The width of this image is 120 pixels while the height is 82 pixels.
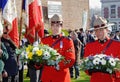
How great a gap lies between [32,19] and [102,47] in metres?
3.51

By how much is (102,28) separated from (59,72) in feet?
3.25

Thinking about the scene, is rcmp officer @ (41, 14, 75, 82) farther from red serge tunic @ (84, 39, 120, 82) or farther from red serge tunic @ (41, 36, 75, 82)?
red serge tunic @ (84, 39, 120, 82)

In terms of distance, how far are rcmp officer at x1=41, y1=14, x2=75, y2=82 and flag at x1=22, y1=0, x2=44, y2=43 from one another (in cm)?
275

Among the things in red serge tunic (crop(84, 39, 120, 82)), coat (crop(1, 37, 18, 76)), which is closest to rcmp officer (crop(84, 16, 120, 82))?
red serge tunic (crop(84, 39, 120, 82))

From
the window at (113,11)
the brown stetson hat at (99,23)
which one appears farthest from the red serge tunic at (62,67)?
the window at (113,11)

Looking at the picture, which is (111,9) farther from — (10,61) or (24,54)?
(24,54)

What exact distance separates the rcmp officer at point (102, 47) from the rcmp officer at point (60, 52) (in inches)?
11.3

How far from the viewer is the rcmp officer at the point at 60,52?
6.13 metres

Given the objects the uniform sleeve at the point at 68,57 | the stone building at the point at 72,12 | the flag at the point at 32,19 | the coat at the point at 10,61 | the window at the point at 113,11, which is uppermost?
the flag at the point at 32,19

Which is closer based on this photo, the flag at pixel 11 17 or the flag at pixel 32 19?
the flag at pixel 11 17

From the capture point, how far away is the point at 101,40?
595 centimetres

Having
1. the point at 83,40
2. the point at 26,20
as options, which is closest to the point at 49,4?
the point at 83,40

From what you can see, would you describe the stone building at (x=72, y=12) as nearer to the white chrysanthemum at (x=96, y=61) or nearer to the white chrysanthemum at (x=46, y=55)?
the white chrysanthemum at (x=46, y=55)

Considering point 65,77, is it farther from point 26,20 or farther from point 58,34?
point 26,20
